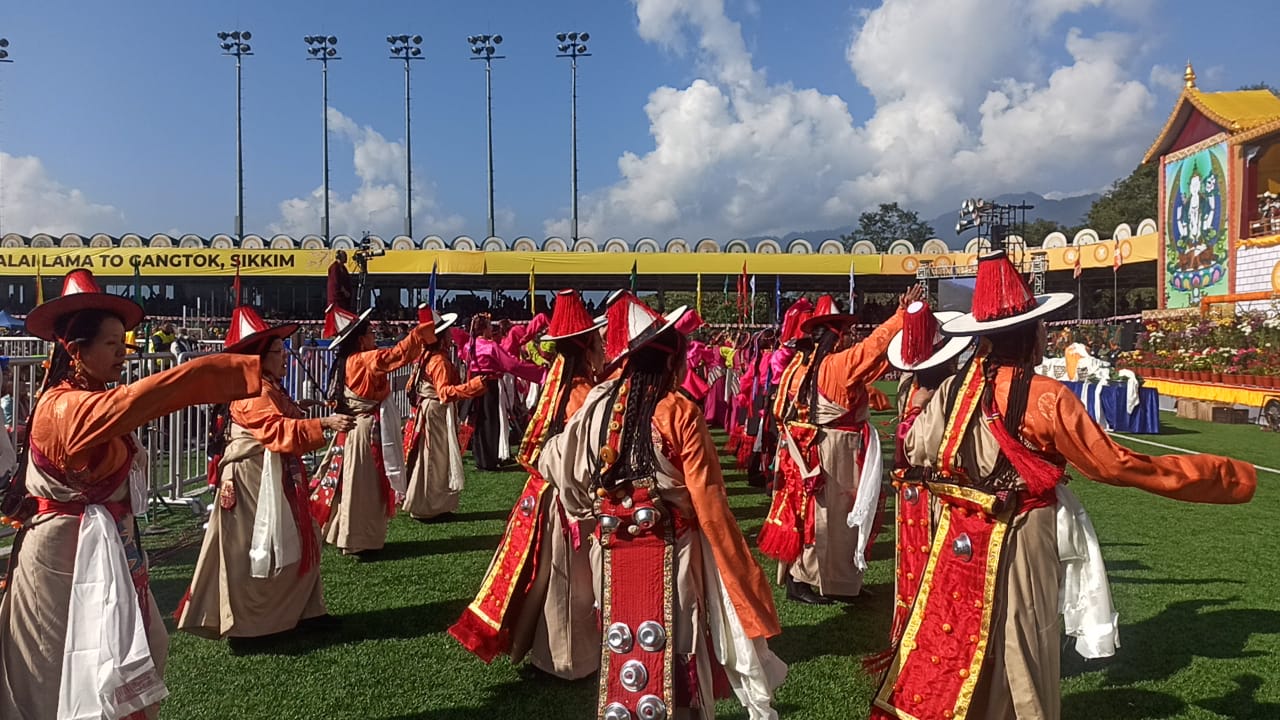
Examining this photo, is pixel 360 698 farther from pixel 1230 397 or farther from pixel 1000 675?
pixel 1230 397

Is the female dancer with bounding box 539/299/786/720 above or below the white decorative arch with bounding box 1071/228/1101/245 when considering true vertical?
below

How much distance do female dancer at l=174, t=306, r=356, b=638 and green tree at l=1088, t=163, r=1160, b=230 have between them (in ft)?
188

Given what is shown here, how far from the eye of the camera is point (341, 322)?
6.62 meters

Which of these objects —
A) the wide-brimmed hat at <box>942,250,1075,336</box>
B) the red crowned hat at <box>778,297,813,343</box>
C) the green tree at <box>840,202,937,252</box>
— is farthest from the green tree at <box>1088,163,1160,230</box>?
the wide-brimmed hat at <box>942,250,1075,336</box>

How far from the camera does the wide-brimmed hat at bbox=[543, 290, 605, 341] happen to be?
439cm

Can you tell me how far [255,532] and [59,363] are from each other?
180 cm

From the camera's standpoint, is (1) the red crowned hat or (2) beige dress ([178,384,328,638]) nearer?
(2) beige dress ([178,384,328,638])

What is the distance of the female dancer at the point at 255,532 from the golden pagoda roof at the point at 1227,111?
30.2 meters

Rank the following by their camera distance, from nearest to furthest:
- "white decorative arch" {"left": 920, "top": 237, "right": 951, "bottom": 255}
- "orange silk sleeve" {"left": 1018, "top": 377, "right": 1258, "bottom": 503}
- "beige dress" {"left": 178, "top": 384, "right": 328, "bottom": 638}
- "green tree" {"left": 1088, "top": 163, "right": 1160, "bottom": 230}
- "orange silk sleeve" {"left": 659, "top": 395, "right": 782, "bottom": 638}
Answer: "orange silk sleeve" {"left": 1018, "top": 377, "right": 1258, "bottom": 503}
"orange silk sleeve" {"left": 659, "top": 395, "right": 782, "bottom": 638}
"beige dress" {"left": 178, "top": 384, "right": 328, "bottom": 638}
"white decorative arch" {"left": 920, "top": 237, "right": 951, "bottom": 255}
"green tree" {"left": 1088, "top": 163, "right": 1160, "bottom": 230}

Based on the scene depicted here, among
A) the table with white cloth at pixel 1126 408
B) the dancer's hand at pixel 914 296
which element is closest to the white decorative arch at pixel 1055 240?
the table with white cloth at pixel 1126 408

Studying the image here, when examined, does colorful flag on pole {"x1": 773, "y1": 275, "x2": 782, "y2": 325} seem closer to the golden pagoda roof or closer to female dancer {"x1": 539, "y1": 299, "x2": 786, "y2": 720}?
female dancer {"x1": 539, "y1": 299, "x2": 786, "y2": 720}

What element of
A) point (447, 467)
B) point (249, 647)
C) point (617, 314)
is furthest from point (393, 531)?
point (617, 314)

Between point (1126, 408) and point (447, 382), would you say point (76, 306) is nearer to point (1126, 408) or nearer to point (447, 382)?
point (447, 382)

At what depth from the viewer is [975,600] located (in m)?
3.04
